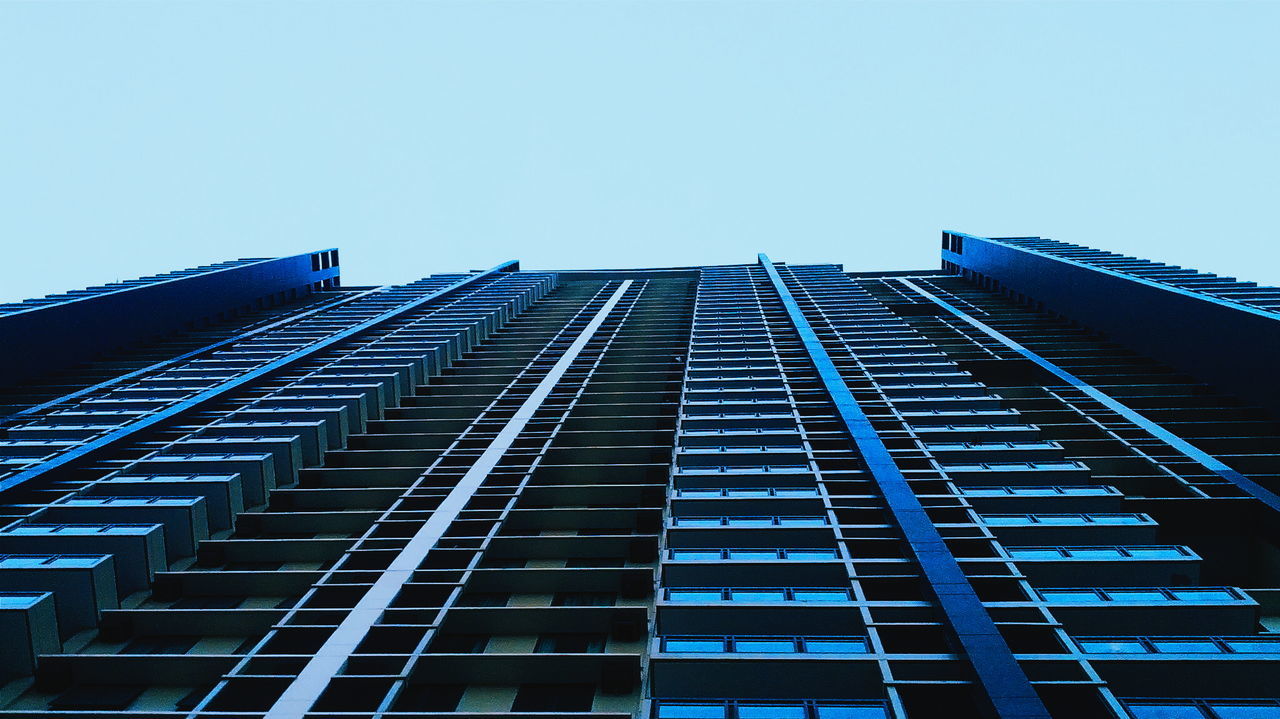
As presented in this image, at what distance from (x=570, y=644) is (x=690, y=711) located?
492 cm

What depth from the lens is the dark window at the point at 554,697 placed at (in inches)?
663

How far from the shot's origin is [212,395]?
40.4 metres

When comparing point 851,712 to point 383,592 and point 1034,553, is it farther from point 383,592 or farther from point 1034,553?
point 383,592

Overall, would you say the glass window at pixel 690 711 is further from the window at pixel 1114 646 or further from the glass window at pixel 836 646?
the window at pixel 1114 646

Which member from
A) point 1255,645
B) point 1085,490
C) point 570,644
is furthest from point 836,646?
point 1085,490

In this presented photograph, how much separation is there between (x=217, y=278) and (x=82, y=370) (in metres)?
22.5

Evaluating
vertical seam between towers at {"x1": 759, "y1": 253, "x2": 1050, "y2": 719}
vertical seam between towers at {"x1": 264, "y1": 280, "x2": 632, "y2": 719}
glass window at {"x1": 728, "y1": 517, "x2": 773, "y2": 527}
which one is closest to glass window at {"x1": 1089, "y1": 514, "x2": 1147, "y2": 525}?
vertical seam between towers at {"x1": 759, "y1": 253, "x2": 1050, "y2": 719}

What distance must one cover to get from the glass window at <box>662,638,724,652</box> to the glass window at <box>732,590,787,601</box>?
1.74m

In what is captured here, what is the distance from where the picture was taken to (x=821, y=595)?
18.6 meters

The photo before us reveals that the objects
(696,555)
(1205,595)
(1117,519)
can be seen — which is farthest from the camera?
(1117,519)

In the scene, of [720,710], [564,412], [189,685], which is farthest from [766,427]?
[189,685]

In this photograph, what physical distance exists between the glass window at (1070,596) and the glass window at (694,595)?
812 centimetres

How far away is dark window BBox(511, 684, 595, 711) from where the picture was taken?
663 inches

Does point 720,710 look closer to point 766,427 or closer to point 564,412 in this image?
point 766,427
